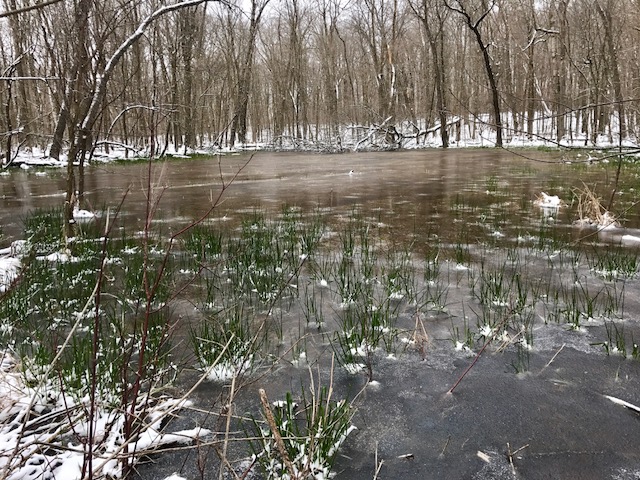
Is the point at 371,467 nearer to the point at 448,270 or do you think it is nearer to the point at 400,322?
the point at 400,322

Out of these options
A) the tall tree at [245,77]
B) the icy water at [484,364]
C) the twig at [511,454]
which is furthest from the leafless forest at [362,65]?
the twig at [511,454]

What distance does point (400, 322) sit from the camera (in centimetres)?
383

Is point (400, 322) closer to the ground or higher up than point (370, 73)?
closer to the ground

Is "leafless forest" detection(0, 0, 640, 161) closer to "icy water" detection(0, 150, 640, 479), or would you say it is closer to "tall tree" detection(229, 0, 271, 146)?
"tall tree" detection(229, 0, 271, 146)

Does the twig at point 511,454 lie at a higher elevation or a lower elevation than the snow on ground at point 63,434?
lower

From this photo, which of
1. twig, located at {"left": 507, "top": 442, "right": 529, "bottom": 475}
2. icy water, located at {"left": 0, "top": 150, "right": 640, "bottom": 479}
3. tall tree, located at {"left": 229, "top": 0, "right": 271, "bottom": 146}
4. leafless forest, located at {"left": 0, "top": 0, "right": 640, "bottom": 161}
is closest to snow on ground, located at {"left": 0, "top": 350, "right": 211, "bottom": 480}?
icy water, located at {"left": 0, "top": 150, "right": 640, "bottom": 479}

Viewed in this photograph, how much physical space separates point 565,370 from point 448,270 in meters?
2.08

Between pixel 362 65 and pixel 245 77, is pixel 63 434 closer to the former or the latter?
pixel 245 77

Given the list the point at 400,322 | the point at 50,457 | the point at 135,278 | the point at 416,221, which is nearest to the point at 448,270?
the point at 400,322

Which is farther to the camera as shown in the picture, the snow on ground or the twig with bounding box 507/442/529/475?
the twig with bounding box 507/442/529/475

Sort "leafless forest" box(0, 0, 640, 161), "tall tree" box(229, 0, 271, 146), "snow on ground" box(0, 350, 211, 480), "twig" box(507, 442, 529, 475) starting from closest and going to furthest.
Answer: "snow on ground" box(0, 350, 211, 480) → "twig" box(507, 442, 529, 475) → "leafless forest" box(0, 0, 640, 161) → "tall tree" box(229, 0, 271, 146)

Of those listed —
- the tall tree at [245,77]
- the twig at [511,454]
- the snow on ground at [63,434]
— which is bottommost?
the twig at [511,454]

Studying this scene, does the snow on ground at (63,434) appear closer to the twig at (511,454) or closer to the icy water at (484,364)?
the icy water at (484,364)

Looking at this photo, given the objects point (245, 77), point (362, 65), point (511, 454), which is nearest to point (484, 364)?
point (511, 454)
